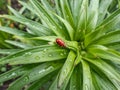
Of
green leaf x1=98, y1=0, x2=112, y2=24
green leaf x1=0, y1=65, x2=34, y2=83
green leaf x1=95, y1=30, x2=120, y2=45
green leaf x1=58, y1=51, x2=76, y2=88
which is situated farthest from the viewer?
green leaf x1=98, y1=0, x2=112, y2=24

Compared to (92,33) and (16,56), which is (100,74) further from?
(16,56)

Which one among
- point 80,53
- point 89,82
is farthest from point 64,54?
point 89,82

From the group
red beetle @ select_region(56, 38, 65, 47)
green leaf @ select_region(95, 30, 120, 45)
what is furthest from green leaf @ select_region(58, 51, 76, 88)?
green leaf @ select_region(95, 30, 120, 45)

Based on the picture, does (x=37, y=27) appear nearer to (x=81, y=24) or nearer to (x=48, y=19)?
(x=48, y=19)

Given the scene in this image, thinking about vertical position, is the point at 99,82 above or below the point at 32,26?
below

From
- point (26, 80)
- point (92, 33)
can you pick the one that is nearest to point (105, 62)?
point (92, 33)

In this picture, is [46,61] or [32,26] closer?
[46,61]

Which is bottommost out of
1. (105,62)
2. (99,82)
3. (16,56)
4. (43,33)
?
(99,82)

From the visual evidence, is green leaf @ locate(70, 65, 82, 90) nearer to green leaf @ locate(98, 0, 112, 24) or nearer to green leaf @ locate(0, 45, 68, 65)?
green leaf @ locate(0, 45, 68, 65)

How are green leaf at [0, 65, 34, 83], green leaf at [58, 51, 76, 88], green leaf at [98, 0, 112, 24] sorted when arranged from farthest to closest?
green leaf at [98, 0, 112, 24] → green leaf at [0, 65, 34, 83] → green leaf at [58, 51, 76, 88]
